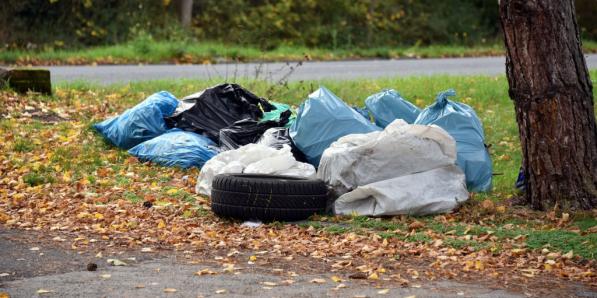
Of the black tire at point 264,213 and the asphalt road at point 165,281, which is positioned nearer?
the asphalt road at point 165,281

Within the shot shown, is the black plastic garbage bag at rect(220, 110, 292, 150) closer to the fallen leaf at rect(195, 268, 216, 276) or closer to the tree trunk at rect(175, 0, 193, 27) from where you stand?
the fallen leaf at rect(195, 268, 216, 276)

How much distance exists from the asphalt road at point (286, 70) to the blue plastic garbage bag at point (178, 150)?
4.56 metres

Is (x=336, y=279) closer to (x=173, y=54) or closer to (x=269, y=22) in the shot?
(x=173, y=54)

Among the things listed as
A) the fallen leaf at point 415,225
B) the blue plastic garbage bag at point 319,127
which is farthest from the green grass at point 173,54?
the fallen leaf at point 415,225

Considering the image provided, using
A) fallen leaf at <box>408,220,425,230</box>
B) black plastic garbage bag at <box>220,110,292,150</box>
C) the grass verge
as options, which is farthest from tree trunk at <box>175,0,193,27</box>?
fallen leaf at <box>408,220,425,230</box>

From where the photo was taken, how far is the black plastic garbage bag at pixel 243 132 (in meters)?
9.77

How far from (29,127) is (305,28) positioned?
50.5ft

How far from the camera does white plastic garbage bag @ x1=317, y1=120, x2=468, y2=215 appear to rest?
25.8 feet

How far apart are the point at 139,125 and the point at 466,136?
12.0 ft

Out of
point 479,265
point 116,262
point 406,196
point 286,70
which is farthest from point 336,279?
point 286,70

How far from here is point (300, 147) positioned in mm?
9078

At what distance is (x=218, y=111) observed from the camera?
34.7ft

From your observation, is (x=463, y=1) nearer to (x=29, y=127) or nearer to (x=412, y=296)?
(x=29, y=127)

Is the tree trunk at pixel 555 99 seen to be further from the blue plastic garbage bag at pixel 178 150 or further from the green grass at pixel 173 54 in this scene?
the green grass at pixel 173 54
